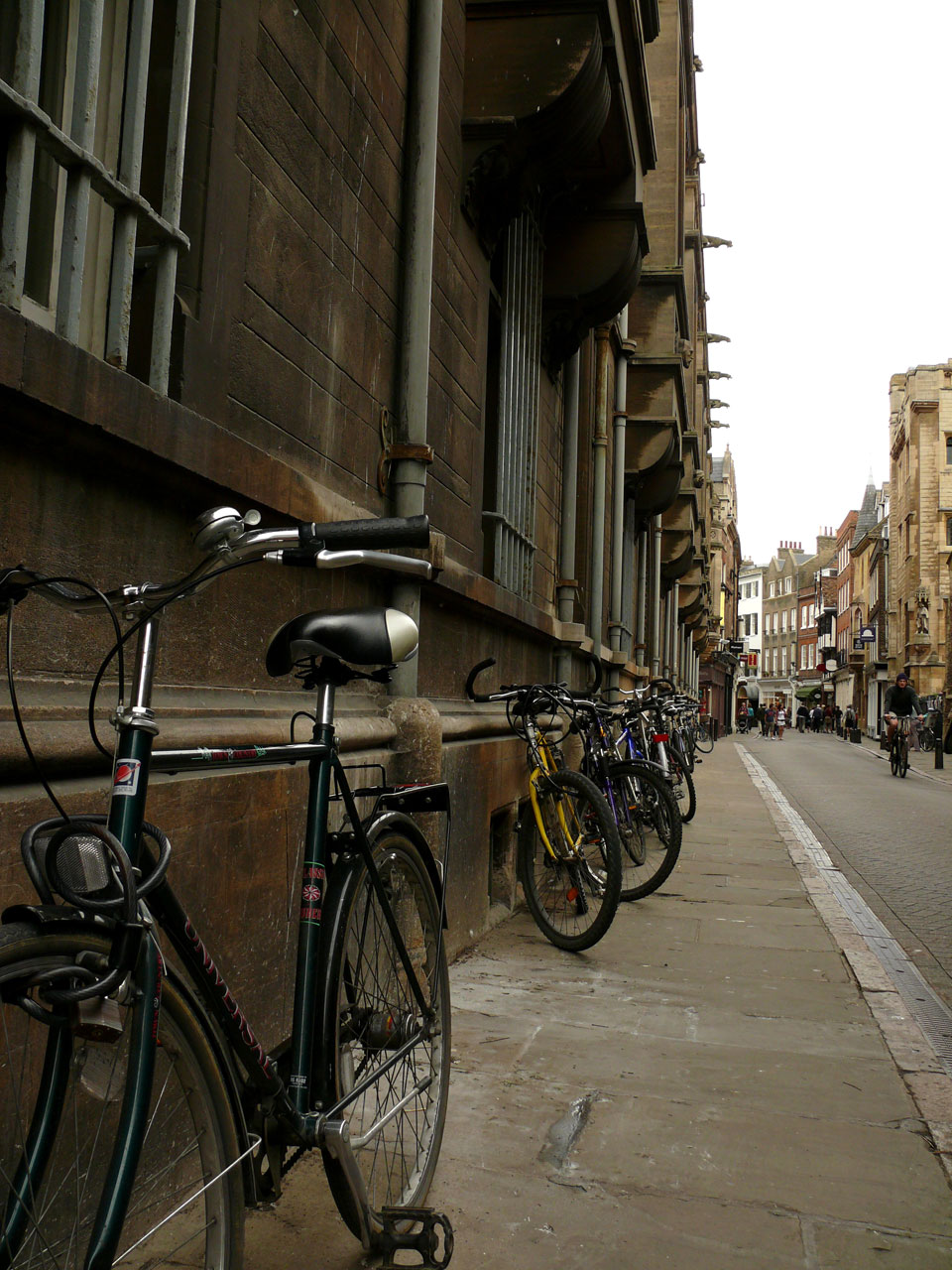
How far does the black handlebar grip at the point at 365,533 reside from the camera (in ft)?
5.66

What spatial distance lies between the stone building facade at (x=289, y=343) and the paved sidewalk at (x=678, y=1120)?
0.71 meters

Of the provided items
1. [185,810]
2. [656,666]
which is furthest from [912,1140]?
[656,666]

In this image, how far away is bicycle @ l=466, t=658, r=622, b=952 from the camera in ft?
17.3

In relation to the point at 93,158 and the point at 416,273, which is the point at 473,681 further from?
the point at 93,158

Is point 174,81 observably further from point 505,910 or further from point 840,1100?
point 505,910

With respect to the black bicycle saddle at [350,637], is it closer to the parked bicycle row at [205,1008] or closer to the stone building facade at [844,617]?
the parked bicycle row at [205,1008]

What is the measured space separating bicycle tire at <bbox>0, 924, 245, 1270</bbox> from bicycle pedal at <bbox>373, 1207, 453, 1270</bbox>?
412 mm

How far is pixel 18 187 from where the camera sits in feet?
7.09

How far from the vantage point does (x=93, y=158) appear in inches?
92.8

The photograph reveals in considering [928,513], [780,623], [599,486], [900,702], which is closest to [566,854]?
[599,486]

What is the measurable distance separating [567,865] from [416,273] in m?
2.78

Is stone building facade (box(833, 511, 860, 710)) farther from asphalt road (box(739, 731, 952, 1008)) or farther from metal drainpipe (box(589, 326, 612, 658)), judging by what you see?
metal drainpipe (box(589, 326, 612, 658))

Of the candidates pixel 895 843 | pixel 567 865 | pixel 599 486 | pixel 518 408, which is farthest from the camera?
pixel 895 843

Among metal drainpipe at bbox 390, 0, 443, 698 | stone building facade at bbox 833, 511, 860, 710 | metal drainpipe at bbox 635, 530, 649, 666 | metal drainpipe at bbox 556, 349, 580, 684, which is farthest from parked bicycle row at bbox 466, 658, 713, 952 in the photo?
stone building facade at bbox 833, 511, 860, 710
